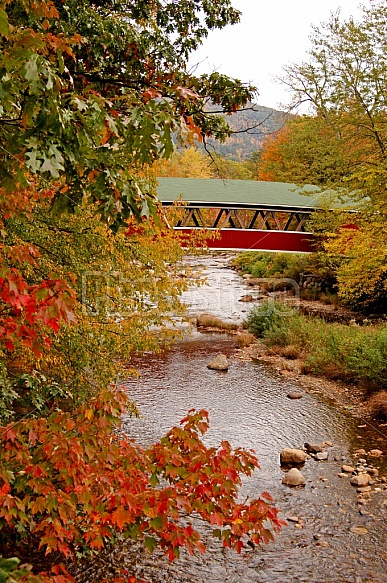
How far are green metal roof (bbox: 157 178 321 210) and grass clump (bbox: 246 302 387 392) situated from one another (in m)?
3.90

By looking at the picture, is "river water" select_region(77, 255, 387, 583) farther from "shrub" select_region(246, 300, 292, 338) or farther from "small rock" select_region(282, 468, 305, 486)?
"shrub" select_region(246, 300, 292, 338)

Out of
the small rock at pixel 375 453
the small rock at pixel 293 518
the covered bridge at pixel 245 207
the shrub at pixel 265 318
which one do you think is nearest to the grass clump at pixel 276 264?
the covered bridge at pixel 245 207

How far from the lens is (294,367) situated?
46.4 feet

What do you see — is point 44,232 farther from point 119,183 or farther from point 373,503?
point 373,503

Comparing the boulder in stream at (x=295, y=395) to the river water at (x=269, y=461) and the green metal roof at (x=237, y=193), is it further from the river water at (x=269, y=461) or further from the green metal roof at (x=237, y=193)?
the green metal roof at (x=237, y=193)

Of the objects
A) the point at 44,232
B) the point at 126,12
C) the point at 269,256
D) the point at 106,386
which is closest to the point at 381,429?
the point at 106,386

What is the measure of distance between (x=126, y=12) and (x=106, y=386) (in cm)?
463

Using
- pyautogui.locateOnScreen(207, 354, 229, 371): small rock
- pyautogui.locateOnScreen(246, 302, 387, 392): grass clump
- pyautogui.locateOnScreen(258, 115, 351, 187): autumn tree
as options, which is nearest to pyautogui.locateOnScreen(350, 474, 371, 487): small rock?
pyautogui.locateOnScreen(246, 302, 387, 392): grass clump

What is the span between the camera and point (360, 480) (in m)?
8.08

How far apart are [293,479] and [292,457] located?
669mm

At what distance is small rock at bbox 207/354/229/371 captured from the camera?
14.1m

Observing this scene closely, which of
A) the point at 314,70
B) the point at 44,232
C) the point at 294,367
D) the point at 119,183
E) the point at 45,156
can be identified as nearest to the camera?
the point at 45,156

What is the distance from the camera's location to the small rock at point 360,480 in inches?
317

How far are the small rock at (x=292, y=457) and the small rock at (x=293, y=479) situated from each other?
1.59 feet
